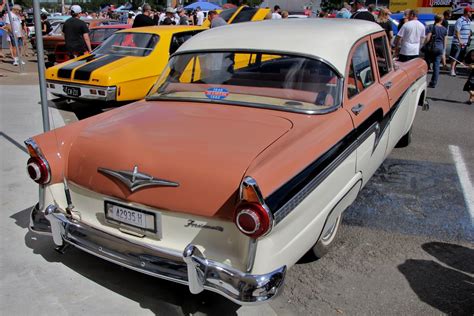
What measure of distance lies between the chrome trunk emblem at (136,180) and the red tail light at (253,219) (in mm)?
425

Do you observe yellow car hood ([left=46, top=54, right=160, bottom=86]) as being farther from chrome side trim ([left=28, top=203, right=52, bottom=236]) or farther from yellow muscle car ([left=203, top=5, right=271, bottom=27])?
chrome side trim ([left=28, top=203, right=52, bottom=236])

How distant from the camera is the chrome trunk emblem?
2.46 metres

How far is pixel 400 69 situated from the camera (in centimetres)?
498

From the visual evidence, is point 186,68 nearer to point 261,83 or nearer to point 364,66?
point 261,83

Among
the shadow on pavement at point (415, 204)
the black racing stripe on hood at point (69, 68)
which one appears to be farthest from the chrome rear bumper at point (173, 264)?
the black racing stripe on hood at point (69, 68)

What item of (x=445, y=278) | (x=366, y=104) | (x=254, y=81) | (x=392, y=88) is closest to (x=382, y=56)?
(x=392, y=88)

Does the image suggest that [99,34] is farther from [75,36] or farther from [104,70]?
[104,70]

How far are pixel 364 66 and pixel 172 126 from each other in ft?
6.44

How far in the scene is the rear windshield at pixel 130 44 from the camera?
25.6ft

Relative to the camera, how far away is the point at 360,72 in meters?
3.81

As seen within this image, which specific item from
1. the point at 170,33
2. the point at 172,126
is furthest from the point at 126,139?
the point at 170,33

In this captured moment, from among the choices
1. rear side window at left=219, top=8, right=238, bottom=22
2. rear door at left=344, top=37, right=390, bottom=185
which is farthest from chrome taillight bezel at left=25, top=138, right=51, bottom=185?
rear side window at left=219, top=8, right=238, bottom=22

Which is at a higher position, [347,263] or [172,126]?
[172,126]

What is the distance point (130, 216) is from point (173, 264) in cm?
40
